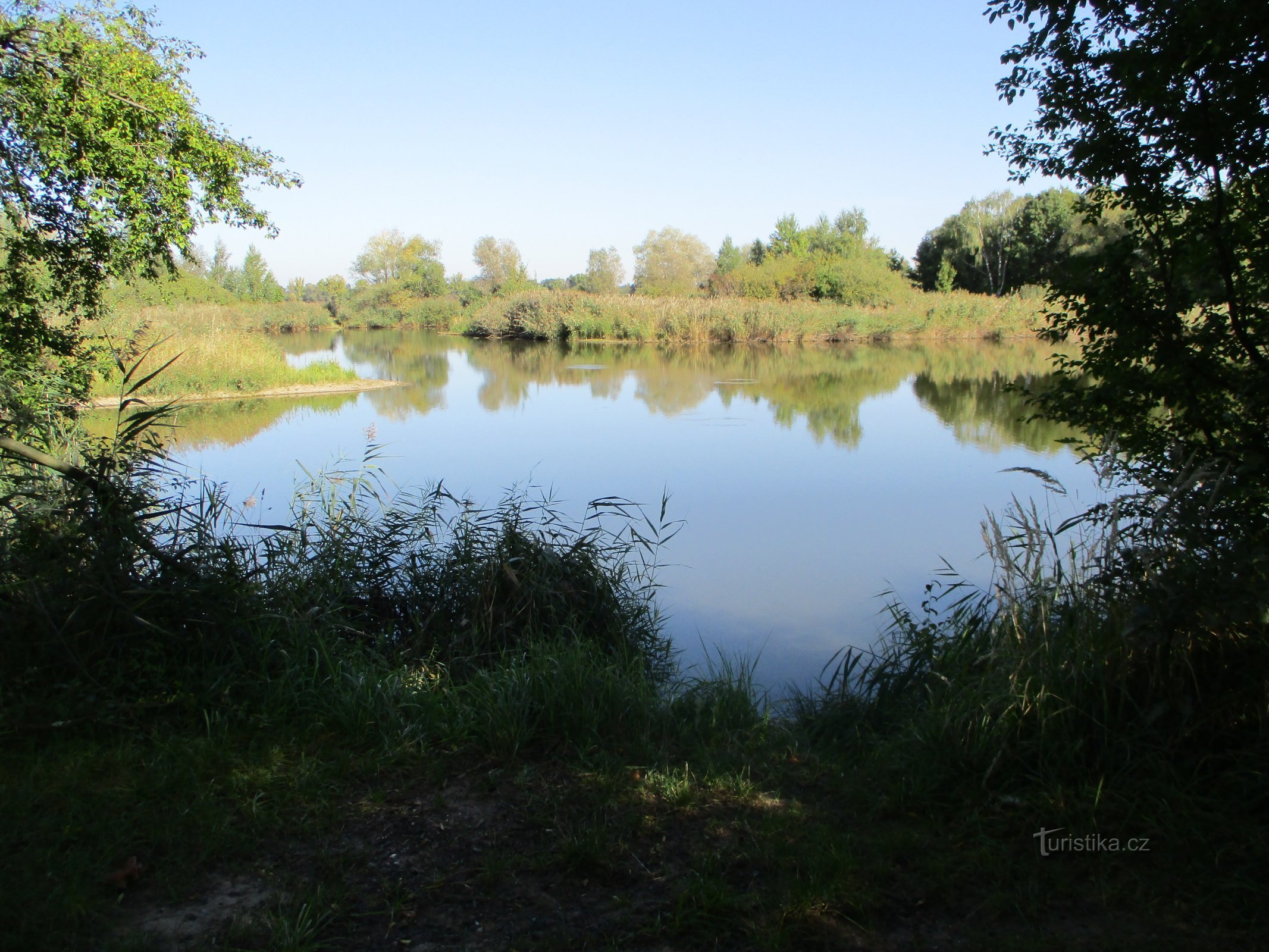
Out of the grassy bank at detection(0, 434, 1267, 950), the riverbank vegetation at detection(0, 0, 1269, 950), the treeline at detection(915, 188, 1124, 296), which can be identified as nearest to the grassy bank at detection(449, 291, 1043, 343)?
the treeline at detection(915, 188, 1124, 296)

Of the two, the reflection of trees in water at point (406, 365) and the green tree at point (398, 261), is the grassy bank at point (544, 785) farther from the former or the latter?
the green tree at point (398, 261)

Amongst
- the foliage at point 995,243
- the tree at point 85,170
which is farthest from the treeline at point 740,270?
the tree at point 85,170

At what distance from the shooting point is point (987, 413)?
1661 centimetres

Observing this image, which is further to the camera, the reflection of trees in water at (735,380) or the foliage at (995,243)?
the foliage at (995,243)

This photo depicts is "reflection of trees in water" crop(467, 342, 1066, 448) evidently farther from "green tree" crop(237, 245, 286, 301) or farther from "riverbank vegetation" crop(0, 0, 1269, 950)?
"green tree" crop(237, 245, 286, 301)

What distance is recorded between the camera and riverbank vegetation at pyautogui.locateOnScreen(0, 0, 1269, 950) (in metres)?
2.49

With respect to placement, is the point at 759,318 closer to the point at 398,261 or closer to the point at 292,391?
the point at 292,391

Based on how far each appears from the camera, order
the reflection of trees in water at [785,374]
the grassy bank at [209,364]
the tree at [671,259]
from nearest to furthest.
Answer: the reflection of trees in water at [785,374]
the grassy bank at [209,364]
the tree at [671,259]

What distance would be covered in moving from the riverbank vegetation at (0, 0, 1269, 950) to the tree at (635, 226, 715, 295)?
5932cm

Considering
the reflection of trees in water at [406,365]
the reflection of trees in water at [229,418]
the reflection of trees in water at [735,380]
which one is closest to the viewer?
the reflection of trees in water at [229,418]

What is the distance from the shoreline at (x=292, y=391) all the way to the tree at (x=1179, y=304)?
1636 cm

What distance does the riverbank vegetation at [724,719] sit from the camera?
249 centimetres

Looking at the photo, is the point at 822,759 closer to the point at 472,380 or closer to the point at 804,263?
the point at 472,380

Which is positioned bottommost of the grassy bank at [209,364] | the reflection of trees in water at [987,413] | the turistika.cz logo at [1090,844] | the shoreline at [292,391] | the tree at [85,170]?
the reflection of trees in water at [987,413]
